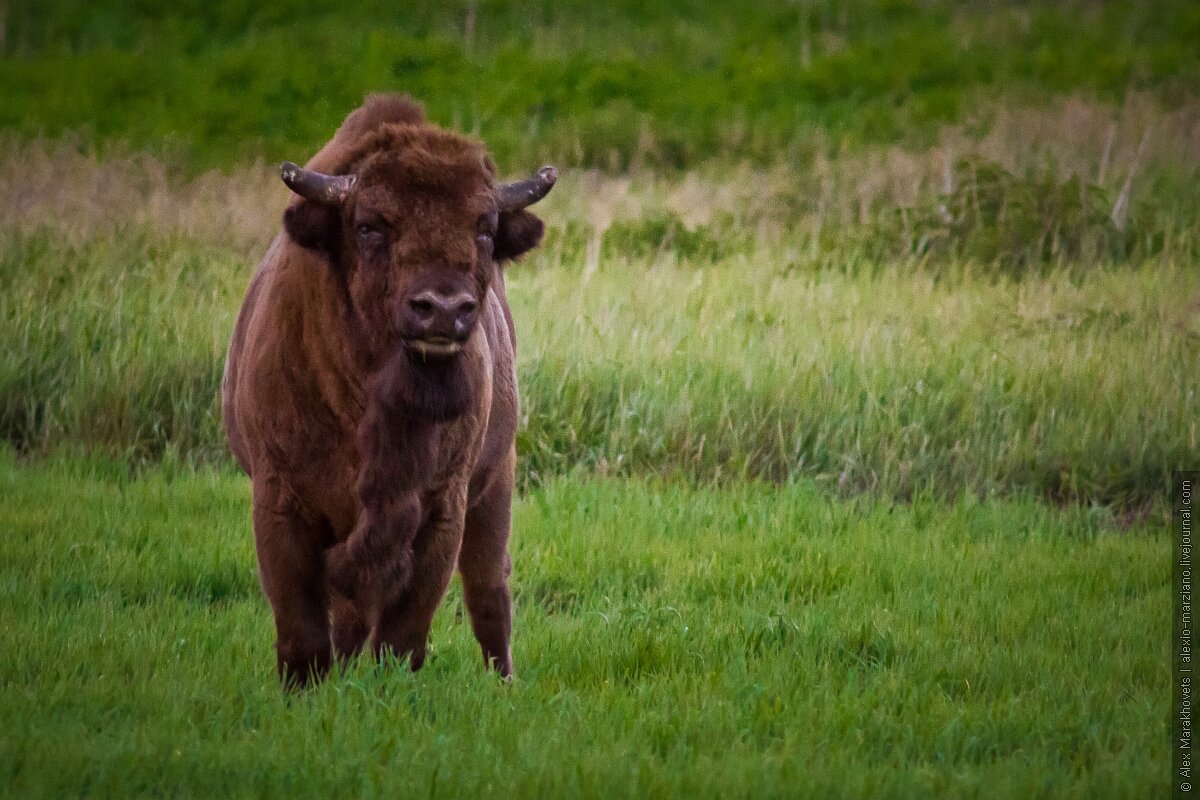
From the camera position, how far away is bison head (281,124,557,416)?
5.22 meters

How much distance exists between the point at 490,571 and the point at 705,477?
3499 mm

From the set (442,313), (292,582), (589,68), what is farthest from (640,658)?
(589,68)

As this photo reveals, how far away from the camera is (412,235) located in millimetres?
5305

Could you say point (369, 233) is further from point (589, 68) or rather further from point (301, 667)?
point (589, 68)

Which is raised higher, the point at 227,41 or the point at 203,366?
the point at 227,41

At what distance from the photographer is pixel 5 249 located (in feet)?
42.7

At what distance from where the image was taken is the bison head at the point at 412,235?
17.1 feet

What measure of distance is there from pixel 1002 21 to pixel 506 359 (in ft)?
90.6

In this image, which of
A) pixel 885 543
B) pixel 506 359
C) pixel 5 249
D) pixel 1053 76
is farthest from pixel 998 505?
pixel 1053 76

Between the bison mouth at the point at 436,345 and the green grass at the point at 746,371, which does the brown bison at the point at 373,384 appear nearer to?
the bison mouth at the point at 436,345

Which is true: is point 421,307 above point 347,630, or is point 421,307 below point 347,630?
A: above

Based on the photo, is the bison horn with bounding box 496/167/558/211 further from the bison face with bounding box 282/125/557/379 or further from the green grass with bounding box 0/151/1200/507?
the green grass with bounding box 0/151/1200/507

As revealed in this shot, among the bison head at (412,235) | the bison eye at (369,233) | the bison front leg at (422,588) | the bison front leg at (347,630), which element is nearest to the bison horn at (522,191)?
the bison head at (412,235)

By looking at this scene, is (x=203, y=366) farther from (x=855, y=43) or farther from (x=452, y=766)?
(x=855, y=43)
